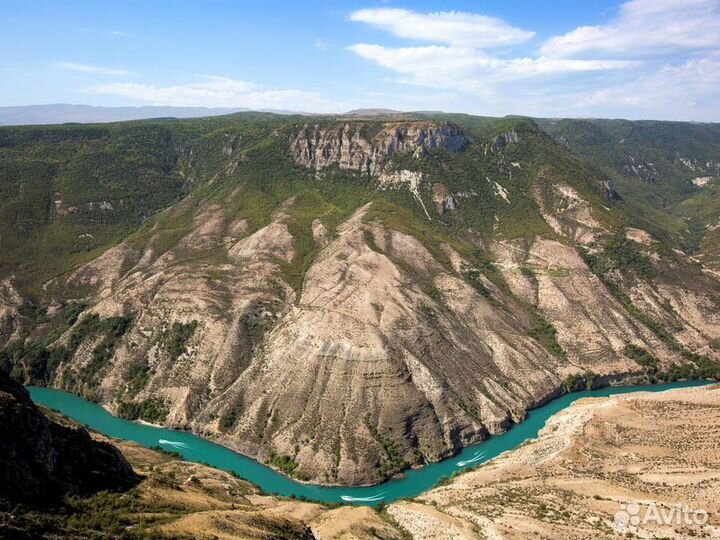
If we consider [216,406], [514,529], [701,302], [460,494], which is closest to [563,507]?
[514,529]

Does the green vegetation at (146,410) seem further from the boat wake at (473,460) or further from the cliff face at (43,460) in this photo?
the boat wake at (473,460)

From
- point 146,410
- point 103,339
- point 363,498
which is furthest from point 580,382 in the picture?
point 103,339

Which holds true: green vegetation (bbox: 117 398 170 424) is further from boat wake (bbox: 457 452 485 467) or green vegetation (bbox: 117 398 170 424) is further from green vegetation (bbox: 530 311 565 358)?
green vegetation (bbox: 530 311 565 358)

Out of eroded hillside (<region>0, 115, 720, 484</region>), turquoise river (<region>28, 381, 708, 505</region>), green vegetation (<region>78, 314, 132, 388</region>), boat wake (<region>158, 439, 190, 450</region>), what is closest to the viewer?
turquoise river (<region>28, 381, 708, 505</region>)

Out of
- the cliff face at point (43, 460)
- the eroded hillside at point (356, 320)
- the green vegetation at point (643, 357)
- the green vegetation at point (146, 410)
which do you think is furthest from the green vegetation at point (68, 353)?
the green vegetation at point (643, 357)

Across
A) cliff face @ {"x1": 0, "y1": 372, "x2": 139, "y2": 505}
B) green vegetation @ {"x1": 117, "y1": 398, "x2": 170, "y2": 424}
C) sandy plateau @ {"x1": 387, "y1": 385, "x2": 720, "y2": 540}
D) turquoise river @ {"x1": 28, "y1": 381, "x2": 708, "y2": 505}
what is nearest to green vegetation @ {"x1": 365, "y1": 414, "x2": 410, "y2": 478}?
turquoise river @ {"x1": 28, "y1": 381, "x2": 708, "y2": 505}

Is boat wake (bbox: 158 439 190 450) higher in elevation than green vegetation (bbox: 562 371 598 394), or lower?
lower
